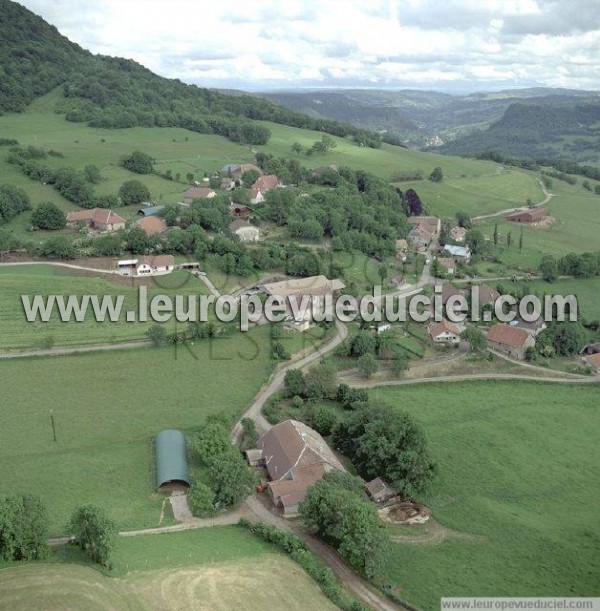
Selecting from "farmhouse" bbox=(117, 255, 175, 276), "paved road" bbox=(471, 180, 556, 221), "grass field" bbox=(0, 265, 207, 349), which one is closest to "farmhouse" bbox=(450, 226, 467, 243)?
"paved road" bbox=(471, 180, 556, 221)

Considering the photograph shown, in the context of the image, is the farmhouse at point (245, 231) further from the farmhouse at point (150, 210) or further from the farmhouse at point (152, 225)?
the farmhouse at point (150, 210)

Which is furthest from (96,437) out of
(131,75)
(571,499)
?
(131,75)

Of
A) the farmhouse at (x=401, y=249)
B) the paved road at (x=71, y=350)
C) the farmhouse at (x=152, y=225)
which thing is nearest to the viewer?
the paved road at (x=71, y=350)

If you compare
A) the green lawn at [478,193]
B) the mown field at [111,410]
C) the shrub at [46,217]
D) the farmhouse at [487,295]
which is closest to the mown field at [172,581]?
the mown field at [111,410]

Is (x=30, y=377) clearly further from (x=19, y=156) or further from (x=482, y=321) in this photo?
(x=19, y=156)

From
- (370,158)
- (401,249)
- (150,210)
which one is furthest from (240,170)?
(370,158)

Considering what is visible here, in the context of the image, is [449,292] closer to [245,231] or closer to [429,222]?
[245,231]

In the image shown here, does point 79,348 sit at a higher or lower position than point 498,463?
higher
